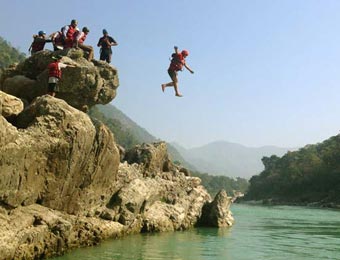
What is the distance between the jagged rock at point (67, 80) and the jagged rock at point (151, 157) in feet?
17.8

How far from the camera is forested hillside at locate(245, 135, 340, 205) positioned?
310 feet

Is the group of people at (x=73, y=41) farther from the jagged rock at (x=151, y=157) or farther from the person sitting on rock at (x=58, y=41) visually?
the jagged rock at (x=151, y=157)

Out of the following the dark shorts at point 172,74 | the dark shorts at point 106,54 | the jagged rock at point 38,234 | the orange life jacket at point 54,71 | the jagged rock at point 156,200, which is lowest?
the jagged rock at point 38,234

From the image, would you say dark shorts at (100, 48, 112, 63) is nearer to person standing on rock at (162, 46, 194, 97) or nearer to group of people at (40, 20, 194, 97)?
group of people at (40, 20, 194, 97)

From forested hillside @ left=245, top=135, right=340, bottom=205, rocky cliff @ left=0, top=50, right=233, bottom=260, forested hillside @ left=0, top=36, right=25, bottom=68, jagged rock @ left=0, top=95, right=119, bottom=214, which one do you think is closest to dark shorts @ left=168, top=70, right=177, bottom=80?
rocky cliff @ left=0, top=50, right=233, bottom=260

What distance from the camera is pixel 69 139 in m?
14.4

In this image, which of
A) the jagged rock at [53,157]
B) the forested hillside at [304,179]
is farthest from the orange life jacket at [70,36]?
the forested hillside at [304,179]

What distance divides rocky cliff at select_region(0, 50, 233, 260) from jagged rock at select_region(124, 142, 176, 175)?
127 mm

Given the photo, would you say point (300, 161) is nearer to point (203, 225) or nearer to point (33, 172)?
point (203, 225)

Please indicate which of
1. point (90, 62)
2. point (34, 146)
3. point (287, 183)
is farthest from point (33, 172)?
point (287, 183)

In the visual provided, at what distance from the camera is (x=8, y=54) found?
129 metres

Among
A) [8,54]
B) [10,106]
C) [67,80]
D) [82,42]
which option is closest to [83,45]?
[82,42]

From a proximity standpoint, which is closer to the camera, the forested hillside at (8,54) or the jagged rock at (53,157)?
the jagged rock at (53,157)

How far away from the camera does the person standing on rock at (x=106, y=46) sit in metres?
21.0
